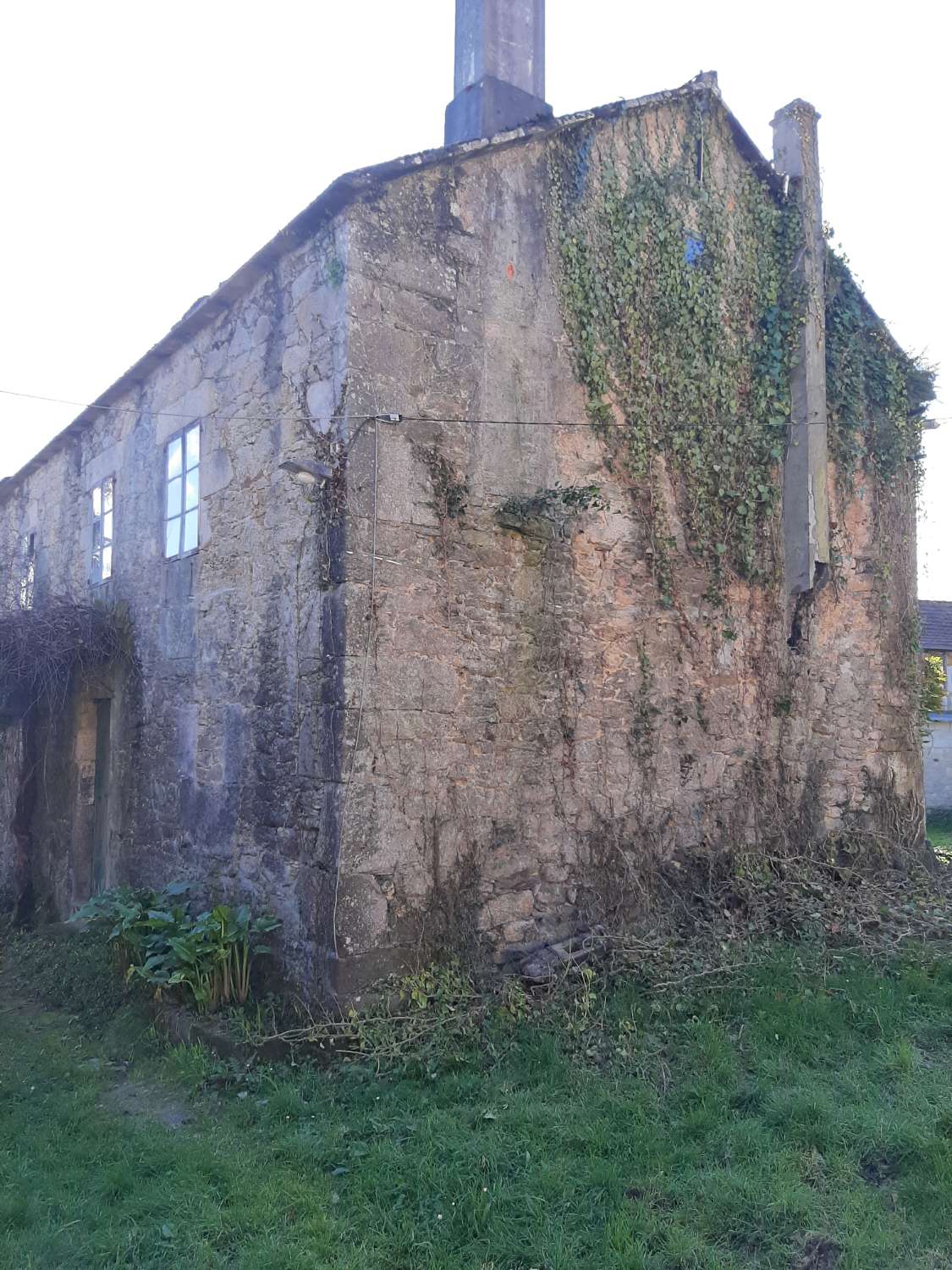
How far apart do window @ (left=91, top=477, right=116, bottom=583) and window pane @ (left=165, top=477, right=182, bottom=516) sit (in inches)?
58.0

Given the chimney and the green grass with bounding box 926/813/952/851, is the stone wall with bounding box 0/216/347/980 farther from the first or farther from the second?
the green grass with bounding box 926/813/952/851

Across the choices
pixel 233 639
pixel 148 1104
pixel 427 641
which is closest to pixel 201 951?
pixel 148 1104

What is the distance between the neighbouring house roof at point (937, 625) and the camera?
61.2 ft

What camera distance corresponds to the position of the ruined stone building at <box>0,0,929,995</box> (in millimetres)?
6098

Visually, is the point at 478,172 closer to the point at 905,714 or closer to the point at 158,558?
the point at 158,558

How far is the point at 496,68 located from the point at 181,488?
14.5 ft

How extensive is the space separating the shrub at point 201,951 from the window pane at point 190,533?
9.18ft

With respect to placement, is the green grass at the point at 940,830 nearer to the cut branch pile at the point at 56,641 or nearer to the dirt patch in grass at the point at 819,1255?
the dirt patch in grass at the point at 819,1255

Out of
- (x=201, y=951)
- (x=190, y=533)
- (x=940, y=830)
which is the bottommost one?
(x=940, y=830)

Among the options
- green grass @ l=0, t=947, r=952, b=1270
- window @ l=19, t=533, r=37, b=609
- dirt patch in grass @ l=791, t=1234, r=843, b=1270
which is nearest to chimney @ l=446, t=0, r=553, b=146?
window @ l=19, t=533, r=37, b=609

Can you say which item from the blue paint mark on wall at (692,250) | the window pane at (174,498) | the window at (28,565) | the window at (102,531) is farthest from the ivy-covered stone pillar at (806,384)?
the window at (28,565)

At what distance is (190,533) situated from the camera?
7742 millimetres

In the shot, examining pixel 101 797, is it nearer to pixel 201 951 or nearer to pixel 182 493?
pixel 182 493

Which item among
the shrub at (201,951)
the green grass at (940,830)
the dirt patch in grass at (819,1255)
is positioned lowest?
the dirt patch in grass at (819,1255)
